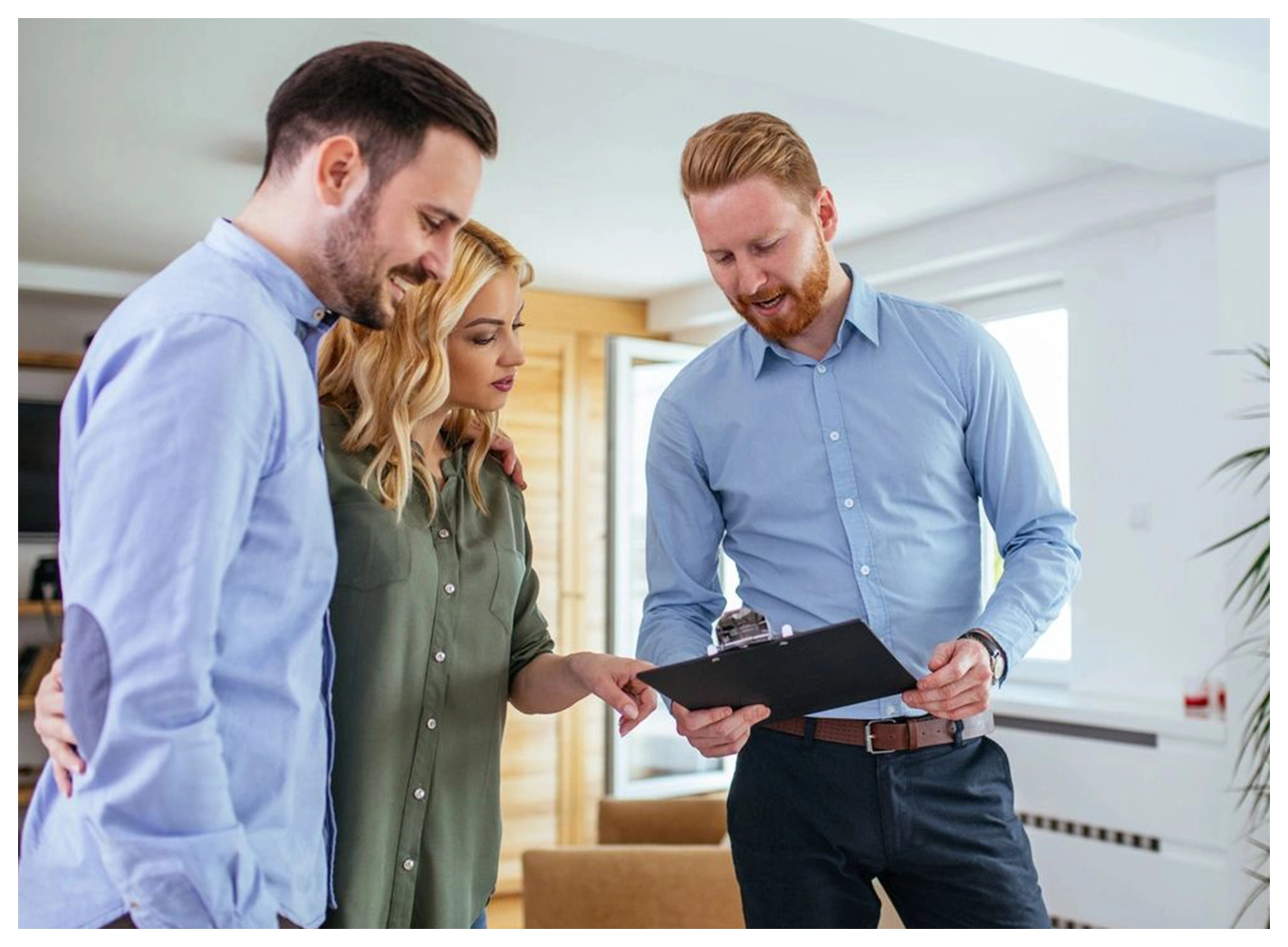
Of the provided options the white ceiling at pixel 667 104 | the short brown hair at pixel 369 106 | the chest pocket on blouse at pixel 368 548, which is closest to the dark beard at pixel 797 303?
the chest pocket on blouse at pixel 368 548

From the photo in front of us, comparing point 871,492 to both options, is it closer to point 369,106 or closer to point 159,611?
point 369,106

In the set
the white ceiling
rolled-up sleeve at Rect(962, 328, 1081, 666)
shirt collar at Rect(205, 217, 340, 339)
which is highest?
the white ceiling


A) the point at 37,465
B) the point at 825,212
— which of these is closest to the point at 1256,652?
the point at 825,212

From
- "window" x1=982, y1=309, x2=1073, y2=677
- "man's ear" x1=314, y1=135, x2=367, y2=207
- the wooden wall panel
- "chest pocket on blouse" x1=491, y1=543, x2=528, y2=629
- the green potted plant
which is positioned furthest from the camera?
the wooden wall panel

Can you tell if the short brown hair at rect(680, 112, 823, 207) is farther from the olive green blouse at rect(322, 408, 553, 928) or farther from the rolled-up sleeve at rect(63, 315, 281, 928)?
the rolled-up sleeve at rect(63, 315, 281, 928)

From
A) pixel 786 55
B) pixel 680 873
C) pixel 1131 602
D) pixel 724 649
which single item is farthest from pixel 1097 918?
pixel 724 649

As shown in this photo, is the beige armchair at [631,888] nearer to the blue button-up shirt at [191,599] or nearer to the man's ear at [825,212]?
the man's ear at [825,212]

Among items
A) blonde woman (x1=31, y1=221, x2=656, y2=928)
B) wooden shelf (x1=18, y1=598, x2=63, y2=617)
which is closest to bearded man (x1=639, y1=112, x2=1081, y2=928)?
blonde woman (x1=31, y1=221, x2=656, y2=928)

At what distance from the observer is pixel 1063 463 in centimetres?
454

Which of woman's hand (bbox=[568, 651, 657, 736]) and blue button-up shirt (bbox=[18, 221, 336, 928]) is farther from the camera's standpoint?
woman's hand (bbox=[568, 651, 657, 736])

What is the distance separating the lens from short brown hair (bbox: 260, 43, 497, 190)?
3.74 ft

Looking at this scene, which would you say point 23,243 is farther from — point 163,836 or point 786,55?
point 163,836

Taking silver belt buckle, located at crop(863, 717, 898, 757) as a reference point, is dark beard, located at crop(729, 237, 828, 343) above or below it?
above

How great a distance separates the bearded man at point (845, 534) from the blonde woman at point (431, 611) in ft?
0.83
